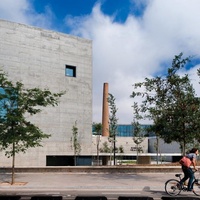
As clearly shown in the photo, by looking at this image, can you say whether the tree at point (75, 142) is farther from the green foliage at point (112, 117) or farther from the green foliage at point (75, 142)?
the green foliage at point (112, 117)

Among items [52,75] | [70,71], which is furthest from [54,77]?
[70,71]

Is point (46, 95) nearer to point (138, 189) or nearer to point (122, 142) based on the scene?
point (138, 189)

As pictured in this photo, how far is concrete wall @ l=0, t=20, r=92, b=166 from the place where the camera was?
125 feet

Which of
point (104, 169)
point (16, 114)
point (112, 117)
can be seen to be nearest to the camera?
point (16, 114)

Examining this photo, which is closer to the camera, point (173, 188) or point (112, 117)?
point (173, 188)

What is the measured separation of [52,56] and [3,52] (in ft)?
21.2

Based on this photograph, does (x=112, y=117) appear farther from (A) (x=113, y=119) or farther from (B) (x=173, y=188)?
(B) (x=173, y=188)

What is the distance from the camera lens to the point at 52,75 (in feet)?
135

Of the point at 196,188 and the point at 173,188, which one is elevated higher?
the point at 173,188

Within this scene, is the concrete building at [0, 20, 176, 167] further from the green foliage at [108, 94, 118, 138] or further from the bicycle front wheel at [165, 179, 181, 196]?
the bicycle front wheel at [165, 179, 181, 196]

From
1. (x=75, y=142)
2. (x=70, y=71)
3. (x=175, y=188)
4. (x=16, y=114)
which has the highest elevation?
(x=70, y=71)

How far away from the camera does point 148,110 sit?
61.1ft

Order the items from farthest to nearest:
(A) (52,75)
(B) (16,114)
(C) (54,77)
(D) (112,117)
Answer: (C) (54,77)
(A) (52,75)
(D) (112,117)
(B) (16,114)

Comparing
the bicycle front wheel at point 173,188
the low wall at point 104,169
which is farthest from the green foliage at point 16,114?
the bicycle front wheel at point 173,188
